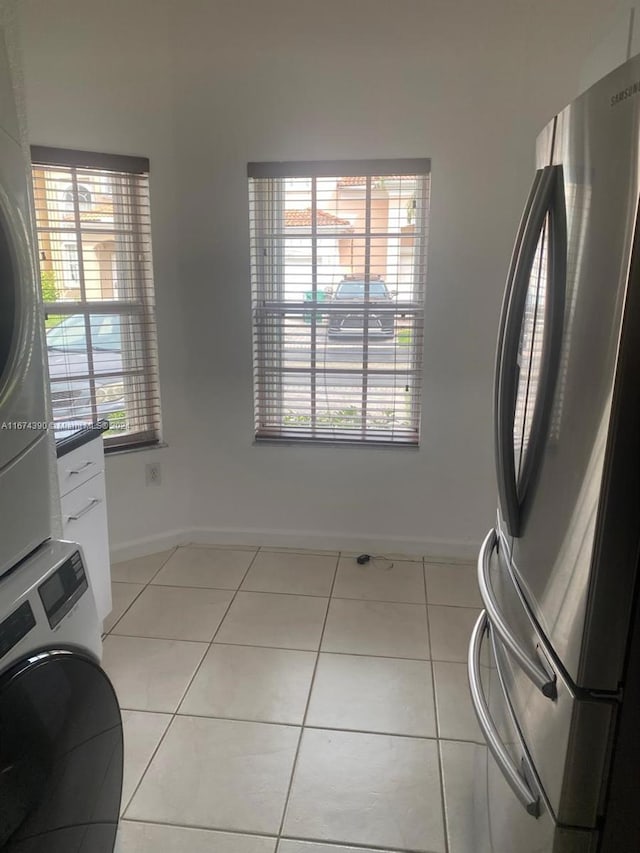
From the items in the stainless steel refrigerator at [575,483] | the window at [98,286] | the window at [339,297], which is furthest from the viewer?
the window at [339,297]

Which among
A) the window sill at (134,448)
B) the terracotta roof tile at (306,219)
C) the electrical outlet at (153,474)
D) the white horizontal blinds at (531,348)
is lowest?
the electrical outlet at (153,474)

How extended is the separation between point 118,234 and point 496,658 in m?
2.42

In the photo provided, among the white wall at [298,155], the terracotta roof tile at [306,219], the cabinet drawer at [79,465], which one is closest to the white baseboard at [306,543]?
the white wall at [298,155]

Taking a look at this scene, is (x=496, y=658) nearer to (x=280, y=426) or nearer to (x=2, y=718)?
(x=2, y=718)

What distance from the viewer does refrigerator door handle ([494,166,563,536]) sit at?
1012 mm

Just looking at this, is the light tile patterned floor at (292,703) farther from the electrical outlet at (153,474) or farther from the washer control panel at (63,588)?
the washer control panel at (63,588)

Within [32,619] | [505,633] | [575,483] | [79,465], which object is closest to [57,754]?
[32,619]

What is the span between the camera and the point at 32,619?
88 centimetres

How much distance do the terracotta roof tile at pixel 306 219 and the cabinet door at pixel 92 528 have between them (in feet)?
4.88

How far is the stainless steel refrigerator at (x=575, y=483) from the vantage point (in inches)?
31.7

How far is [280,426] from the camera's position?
3086 millimetres

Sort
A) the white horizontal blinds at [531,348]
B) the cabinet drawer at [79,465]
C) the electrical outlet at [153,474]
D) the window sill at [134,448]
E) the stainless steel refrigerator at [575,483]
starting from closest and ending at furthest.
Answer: the stainless steel refrigerator at [575,483] < the white horizontal blinds at [531,348] < the cabinet drawer at [79,465] < the window sill at [134,448] < the electrical outlet at [153,474]

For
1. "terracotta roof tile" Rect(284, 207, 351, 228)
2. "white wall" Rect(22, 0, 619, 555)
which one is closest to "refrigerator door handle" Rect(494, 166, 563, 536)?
"white wall" Rect(22, 0, 619, 555)

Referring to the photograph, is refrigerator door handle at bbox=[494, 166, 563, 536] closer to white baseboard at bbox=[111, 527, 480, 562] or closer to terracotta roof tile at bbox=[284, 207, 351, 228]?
terracotta roof tile at bbox=[284, 207, 351, 228]
